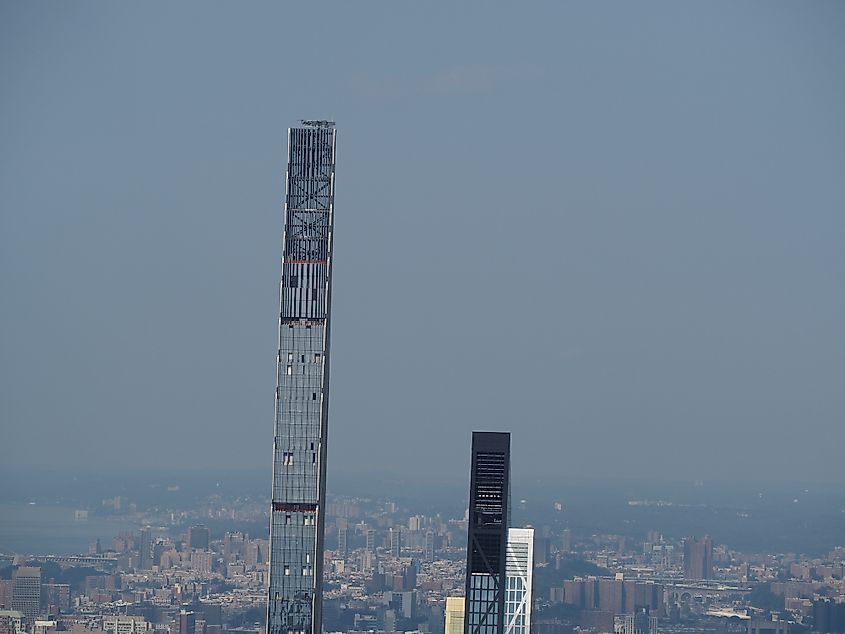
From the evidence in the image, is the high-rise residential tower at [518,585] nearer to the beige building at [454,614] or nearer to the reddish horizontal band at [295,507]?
the beige building at [454,614]

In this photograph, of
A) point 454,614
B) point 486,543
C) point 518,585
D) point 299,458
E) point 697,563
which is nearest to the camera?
point 486,543

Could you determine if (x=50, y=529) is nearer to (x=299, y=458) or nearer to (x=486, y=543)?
(x=299, y=458)

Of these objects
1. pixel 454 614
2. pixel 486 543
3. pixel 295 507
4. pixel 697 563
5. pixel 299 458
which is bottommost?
pixel 454 614

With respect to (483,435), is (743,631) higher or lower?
lower

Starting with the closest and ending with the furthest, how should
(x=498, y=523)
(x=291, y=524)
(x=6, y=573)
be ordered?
1. (x=498, y=523)
2. (x=291, y=524)
3. (x=6, y=573)

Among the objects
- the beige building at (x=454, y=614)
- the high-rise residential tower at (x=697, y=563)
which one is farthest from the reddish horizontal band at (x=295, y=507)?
the high-rise residential tower at (x=697, y=563)

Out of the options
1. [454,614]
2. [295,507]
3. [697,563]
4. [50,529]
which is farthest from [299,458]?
[697,563]

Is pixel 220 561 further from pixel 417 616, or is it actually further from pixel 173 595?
pixel 417 616

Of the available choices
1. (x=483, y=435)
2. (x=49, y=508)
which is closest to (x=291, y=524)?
(x=483, y=435)
